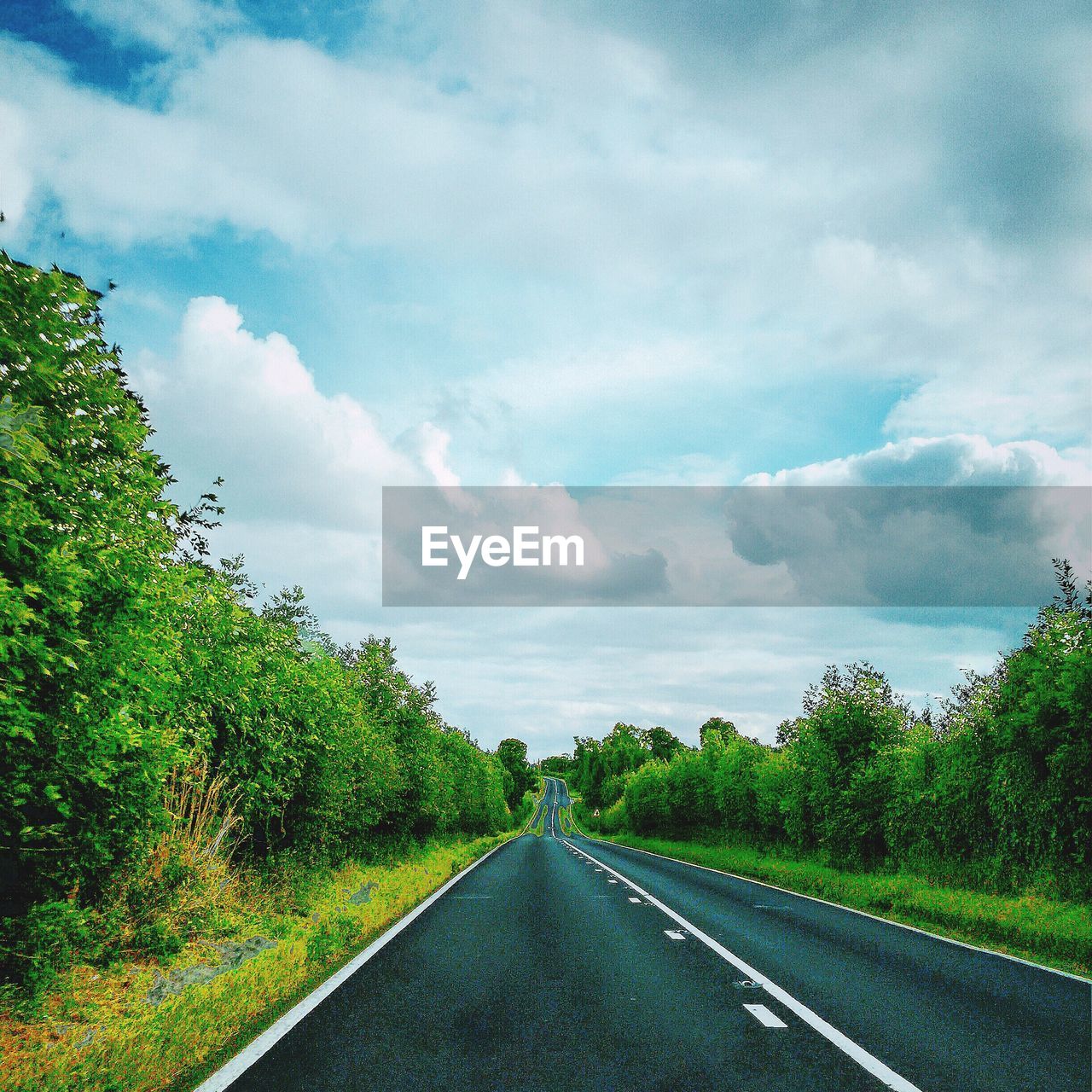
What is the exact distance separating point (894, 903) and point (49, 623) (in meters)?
16.1

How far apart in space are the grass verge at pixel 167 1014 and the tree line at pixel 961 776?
12173 millimetres

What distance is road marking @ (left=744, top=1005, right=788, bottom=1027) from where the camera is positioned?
6.76 m

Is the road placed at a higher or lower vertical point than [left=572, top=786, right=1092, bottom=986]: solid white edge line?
higher

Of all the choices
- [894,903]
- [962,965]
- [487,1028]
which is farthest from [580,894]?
[487,1028]

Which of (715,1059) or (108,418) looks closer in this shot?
(715,1059)

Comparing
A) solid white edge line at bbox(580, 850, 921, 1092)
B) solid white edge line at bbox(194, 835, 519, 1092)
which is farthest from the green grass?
solid white edge line at bbox(194, 835, 519, 1092)

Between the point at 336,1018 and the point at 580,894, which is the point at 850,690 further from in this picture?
the point at 336,1018

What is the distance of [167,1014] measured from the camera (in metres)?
6.34

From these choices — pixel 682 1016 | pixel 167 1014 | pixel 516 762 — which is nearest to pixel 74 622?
pixel 167 1014

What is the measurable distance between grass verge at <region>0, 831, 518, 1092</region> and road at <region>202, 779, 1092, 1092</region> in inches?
15.7

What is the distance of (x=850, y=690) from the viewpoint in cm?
2823

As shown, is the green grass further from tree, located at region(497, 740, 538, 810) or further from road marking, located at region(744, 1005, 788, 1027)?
tree, located at region(497, 740, 538, 810)

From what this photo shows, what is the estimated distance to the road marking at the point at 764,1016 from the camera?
6758mm

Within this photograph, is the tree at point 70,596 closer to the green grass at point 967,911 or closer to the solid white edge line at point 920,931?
the solid white edge line at point 920,931
